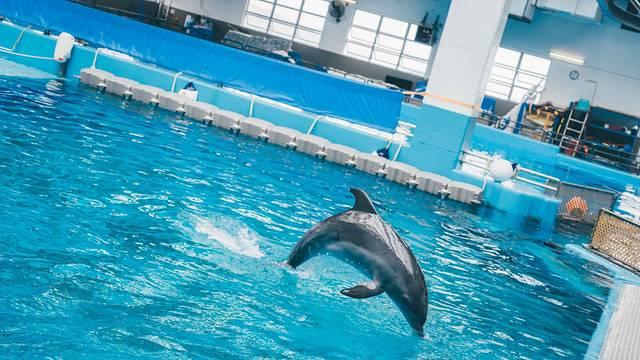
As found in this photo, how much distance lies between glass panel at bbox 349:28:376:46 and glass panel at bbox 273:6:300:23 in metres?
2.59

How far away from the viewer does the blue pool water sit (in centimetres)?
532

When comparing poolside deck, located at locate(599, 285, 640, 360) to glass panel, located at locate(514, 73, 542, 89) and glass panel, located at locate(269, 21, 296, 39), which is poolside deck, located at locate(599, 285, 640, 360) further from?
glass panel, located at locate(269, 21, 296, 39)

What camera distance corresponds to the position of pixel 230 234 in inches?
313

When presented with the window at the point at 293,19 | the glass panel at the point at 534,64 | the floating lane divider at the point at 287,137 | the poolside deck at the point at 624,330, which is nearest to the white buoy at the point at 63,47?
the floating lane divider at the point at 287,137

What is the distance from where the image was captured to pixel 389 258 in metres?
5.47

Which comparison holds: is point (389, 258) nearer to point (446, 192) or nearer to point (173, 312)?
point (173, 312)

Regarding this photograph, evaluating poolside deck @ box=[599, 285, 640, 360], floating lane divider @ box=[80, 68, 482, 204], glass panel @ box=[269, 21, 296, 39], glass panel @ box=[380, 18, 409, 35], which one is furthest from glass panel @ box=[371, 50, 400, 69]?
poolside deck @ box=[599, 285, 640, 360]

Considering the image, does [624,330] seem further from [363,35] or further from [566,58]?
[363,35]

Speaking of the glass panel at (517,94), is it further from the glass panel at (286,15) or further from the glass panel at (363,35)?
the glass panel at (286,15)

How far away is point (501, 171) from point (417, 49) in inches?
740

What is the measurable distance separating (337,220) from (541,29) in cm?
2726

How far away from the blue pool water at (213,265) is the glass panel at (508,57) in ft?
65.0

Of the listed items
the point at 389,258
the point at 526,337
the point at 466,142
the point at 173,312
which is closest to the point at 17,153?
the point at 173,312

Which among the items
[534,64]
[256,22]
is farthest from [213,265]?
[256,22]
